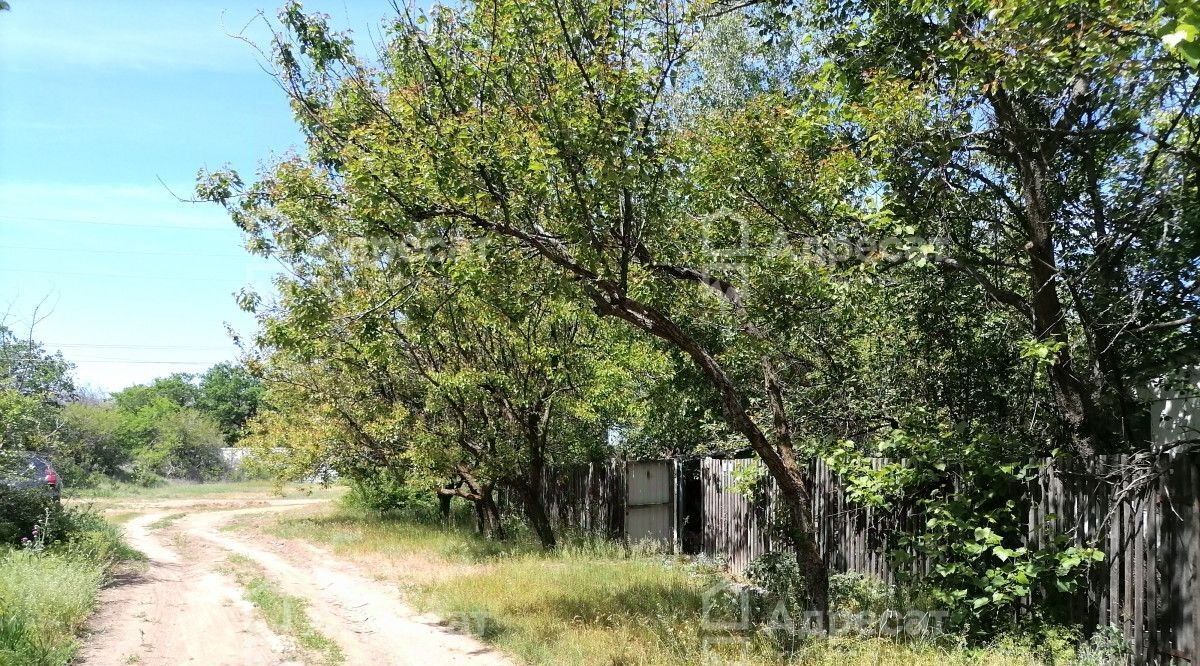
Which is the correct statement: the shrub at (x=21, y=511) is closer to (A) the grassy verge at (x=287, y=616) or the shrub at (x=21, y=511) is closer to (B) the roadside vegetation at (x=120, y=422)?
(B) the roadside vegetation at (x=120, y=422)

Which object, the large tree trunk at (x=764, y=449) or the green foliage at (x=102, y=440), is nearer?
the large tree trunk at (x=764, y=449)

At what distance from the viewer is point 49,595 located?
8633mm

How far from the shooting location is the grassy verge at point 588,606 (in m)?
6.68

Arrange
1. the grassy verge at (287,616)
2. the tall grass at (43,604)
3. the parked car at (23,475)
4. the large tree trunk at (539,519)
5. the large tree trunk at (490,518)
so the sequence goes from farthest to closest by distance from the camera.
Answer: the large tree trunk at (490,518), the large tree trunk at (539,519), the parked car at (23,475), the grassy verge at (287,616), the tall grass at (43,604)

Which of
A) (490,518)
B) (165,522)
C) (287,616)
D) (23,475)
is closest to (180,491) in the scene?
(165,522)

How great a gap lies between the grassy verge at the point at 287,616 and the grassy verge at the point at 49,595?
186 centimetres

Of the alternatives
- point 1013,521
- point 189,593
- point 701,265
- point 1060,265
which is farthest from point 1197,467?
point 189,593

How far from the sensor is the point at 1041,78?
669 cm

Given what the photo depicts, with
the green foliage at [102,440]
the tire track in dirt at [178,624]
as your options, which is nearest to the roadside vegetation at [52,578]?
the tire track in dirt at [178,624]

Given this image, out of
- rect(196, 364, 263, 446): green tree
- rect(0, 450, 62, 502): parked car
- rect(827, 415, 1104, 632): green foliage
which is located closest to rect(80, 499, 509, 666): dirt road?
rect(0, 450, 62, 502): parked car

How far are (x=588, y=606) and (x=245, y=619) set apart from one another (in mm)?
4091

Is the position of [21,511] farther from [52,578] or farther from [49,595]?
[49,595]

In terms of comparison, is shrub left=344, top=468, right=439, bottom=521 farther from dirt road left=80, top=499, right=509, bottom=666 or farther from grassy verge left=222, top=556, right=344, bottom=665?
grassy verge left=222, top=556, right=344, bottom=665

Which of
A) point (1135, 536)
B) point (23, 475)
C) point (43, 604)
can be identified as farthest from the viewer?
point (23, 475)
